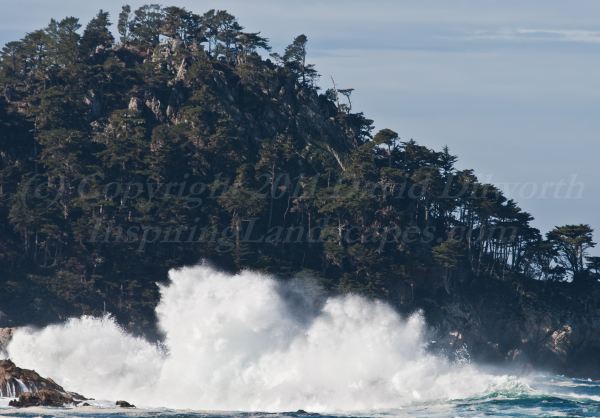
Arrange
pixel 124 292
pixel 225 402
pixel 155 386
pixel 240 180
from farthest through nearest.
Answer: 1. pixel 240 180
2. pixel 124 292
3. pixel 155 386
4. pixel 225 402

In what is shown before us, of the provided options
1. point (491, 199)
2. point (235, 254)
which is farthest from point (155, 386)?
point (491, 199)

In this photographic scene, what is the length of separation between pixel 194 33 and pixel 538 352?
5255 cm

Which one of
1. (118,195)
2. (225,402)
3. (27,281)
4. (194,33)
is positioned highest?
(194,33)

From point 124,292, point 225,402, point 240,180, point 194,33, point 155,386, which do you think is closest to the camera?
point 225,402

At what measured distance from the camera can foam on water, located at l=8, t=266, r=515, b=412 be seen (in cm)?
8431

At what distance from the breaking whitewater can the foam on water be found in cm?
9

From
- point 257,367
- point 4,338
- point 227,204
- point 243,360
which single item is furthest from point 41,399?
point 227,204

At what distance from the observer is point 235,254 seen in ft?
383

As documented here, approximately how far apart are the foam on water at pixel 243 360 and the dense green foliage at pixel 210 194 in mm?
10499

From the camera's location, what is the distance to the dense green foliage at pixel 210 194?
116562 mm

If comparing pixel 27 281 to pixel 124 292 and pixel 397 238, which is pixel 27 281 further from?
pixel 397 238

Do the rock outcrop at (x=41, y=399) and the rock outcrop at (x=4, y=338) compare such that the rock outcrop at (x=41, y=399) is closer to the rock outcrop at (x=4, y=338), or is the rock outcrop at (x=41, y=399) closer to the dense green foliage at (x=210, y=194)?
the rock outcrop at (x=4, y=338)

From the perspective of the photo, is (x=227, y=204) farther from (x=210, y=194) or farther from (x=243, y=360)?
(x=243, y=360)

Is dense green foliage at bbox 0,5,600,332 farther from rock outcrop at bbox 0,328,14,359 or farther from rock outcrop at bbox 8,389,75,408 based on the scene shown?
rock outcrop at bbox 8,389,75,408
